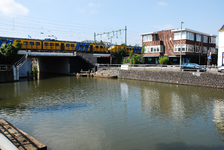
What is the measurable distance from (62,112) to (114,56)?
135ft

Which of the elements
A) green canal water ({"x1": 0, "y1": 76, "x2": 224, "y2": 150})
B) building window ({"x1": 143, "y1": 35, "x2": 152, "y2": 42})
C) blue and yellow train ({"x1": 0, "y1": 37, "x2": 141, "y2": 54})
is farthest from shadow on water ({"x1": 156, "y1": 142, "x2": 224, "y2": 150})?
building window ({"x1": 143, "y1": 35, "x2": 152, "y2": 42})

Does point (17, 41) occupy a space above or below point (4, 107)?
above

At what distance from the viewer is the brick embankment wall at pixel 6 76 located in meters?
29.4

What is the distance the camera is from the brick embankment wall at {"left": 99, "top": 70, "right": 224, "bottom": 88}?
2212 centimetres

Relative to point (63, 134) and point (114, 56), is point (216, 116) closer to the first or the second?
point (63, 134)

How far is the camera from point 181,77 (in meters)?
25.5

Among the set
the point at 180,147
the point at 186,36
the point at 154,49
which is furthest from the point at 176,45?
the point at 180,147

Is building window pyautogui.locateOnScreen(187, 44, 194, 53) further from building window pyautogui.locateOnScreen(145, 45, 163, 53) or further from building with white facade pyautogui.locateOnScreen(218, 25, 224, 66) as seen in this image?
building with white facade pyautogui.locateOnScreen(218, 25, 224, 66)

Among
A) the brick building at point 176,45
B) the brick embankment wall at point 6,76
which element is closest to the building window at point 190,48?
the brick building at point 176,45

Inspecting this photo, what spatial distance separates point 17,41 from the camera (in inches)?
1415

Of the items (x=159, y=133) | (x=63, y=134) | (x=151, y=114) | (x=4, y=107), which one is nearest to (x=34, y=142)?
(x=63, y=134)

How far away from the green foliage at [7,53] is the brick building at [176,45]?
30.2 meters

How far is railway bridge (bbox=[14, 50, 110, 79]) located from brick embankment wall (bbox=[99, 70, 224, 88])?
1303 cm

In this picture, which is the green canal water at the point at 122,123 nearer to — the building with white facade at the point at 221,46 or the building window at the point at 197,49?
the building with white facade at the point at 221,46
